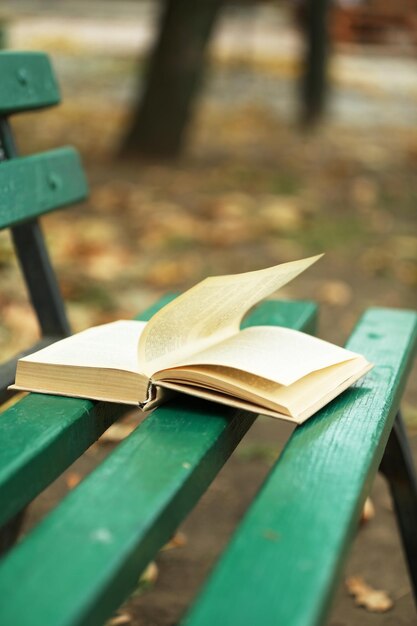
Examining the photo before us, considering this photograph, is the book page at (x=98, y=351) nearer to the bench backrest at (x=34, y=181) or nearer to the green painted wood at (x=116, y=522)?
the green painted wood at (x=116, y=522)

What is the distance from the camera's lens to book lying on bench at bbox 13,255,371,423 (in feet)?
3.80

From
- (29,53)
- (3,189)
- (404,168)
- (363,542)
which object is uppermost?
(29,53)

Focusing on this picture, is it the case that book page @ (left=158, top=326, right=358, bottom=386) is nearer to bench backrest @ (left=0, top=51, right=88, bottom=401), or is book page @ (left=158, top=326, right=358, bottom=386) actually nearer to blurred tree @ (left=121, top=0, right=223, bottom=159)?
bench backrest @ (left=0, top=51, right=88, bottom=401)

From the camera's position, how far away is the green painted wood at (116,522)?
2.57ft

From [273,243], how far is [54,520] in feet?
10.8

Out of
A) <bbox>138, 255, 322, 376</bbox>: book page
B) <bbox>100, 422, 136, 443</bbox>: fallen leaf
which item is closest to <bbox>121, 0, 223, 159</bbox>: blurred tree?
<bbox>100, 422, 136, 443</bbox>: fallen leaf

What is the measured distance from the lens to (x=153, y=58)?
18.1 ft

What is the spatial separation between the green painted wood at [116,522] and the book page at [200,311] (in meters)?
0.09

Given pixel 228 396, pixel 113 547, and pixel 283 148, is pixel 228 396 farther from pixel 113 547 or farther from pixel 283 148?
pixel 283 148

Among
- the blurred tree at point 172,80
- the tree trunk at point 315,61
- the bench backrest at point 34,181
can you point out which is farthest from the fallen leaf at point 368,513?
the tree trunk at point 315,61

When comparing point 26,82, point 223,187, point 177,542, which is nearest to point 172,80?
point 223,187

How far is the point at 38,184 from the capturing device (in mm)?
1770

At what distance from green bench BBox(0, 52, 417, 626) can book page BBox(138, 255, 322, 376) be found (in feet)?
0.23

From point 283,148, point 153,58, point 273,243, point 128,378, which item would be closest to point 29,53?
point 128,378
